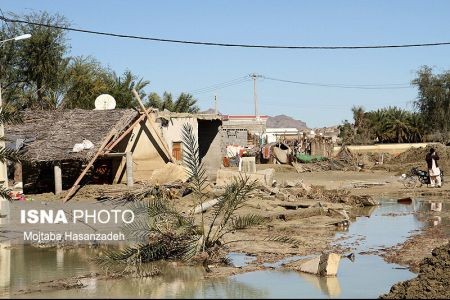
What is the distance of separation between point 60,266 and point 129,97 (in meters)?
36.0

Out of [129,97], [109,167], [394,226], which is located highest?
[129,97]

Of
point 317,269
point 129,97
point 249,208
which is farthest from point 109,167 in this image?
point 129,97

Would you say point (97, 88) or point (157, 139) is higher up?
point (97, 88)

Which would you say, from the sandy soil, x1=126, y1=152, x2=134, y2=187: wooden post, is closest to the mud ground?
the sandy soil

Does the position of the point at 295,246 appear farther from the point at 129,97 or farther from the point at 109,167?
the point at 129,97

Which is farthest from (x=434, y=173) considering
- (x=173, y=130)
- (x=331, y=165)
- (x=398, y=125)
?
(x=398, y=125)

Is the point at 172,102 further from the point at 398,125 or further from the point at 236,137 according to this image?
the point at 398,125

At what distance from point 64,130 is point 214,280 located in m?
17.2

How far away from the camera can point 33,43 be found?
4025 cm

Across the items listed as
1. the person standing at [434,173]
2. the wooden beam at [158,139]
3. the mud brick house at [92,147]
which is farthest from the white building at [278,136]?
the mud brick house at [92,147]

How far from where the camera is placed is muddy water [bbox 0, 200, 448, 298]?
10.4 meters

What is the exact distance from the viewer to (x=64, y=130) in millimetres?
27703

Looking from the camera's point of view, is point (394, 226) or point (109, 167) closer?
point (394, 226)

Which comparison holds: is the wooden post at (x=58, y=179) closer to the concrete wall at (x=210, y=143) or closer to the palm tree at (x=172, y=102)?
the concrete wall at (x=210, y=143)
